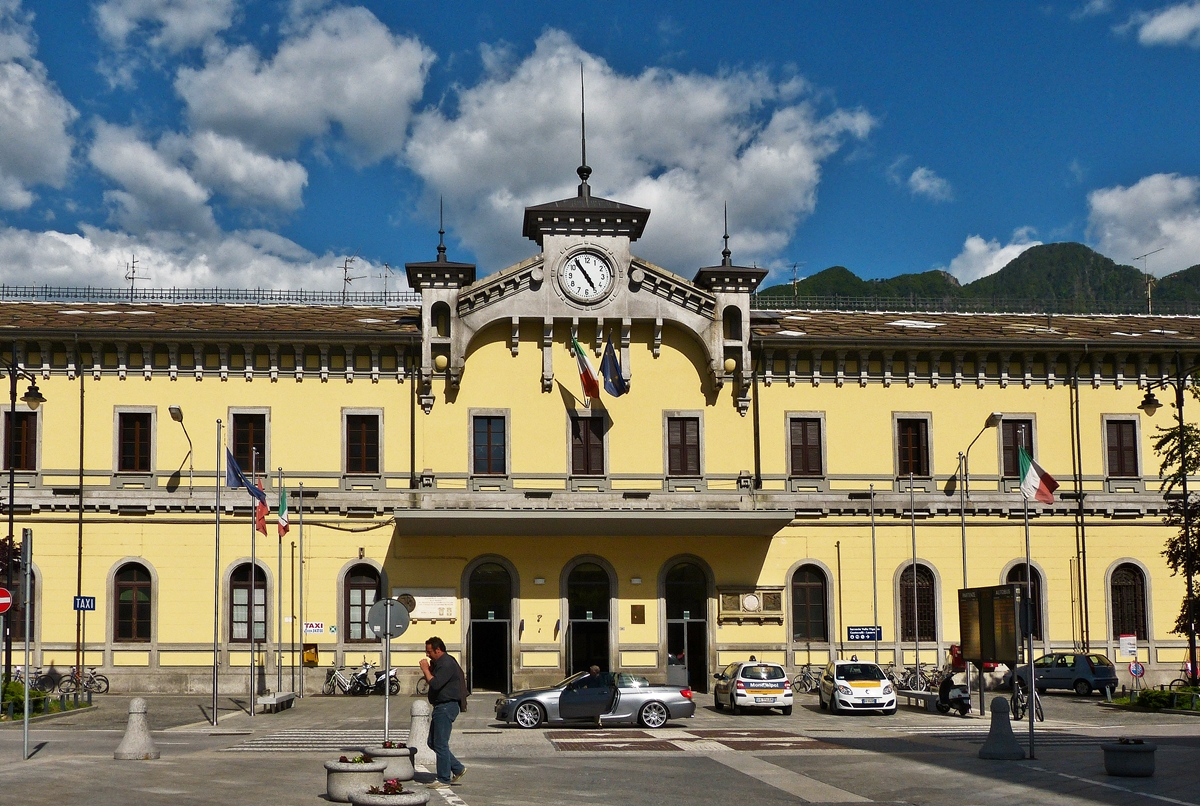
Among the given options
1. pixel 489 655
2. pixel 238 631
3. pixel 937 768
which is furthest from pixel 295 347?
pixel 937 768

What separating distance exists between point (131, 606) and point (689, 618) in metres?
16.8

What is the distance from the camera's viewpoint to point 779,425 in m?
39.6

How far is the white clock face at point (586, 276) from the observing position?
39.1m

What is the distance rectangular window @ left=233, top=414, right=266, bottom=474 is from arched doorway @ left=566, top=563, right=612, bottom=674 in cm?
1017

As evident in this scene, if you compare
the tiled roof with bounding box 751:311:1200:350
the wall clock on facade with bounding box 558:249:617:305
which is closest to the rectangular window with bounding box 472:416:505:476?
the wall clock on facade with bounding box 558:249:617:305

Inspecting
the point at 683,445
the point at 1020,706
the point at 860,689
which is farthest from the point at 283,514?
the point at 1020,706

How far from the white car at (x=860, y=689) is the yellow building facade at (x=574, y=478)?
5.98 metres

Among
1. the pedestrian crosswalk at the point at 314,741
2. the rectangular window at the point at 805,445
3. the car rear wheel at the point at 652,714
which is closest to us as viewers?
the pedestrian crosswalk at the point at 314,741

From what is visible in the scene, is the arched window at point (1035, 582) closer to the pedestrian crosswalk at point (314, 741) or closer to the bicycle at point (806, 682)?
the bicycle at point (806, 682)

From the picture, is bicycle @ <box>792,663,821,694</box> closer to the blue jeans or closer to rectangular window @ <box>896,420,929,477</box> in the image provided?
rectangular window @ <box>896,420,929,477</box>

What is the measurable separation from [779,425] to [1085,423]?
33.5 ft

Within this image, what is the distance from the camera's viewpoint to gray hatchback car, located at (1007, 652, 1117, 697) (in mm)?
37531

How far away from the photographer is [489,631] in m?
38.1


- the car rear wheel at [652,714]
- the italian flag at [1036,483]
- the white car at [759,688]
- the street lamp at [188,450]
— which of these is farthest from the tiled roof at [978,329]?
the street lamp at [188,450]
